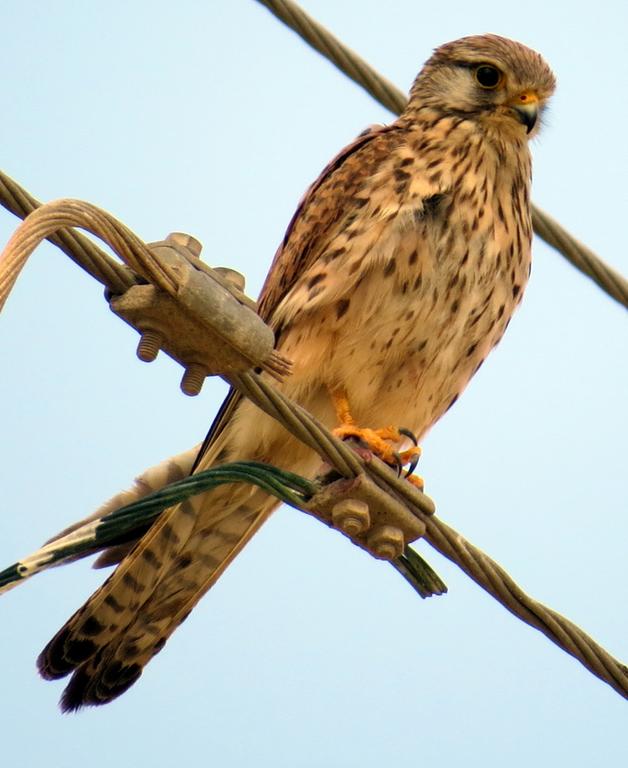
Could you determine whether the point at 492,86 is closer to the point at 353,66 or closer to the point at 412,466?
the point at 353,66

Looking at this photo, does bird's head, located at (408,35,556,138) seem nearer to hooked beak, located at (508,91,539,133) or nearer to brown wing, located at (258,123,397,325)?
hooked beak, located at (508,91,539,133)

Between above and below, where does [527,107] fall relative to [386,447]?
above

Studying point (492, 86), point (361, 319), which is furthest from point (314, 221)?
point (492, 86)

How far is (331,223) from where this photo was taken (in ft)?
14.7

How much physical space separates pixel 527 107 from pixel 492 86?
0.14 meters

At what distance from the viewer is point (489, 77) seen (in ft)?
16.0

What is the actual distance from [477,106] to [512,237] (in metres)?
0.53

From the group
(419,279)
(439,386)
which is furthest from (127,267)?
(439,386)

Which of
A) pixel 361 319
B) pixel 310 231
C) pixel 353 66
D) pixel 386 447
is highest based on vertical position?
pixel 353 66

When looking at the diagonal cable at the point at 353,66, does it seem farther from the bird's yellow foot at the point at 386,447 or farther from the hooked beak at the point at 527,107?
the bird's yellow foot at the point at 386,447

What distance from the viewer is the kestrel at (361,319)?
4273 millimetres

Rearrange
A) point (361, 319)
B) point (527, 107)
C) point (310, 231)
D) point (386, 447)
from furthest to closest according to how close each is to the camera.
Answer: point (527, 107) < point (310, 231) < point (361, 319) < point (386, 447)

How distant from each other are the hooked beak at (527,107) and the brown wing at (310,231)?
450 millimetres

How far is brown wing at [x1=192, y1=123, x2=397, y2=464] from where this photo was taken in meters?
4.46
